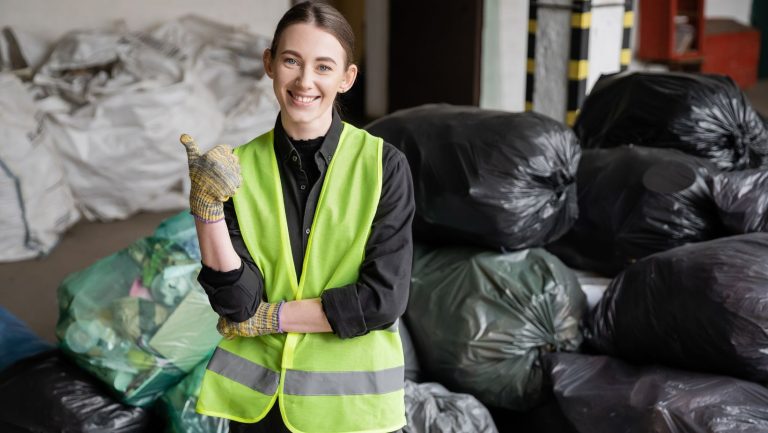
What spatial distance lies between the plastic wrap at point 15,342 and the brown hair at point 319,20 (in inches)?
64.3

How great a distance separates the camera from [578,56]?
14.0 ft

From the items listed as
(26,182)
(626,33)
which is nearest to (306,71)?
(26,182)

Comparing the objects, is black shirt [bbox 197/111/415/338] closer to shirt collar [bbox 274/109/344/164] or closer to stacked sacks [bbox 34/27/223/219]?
shirt collar [bbox 274/109/344/164]

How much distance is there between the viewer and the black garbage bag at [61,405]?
86.4 inches

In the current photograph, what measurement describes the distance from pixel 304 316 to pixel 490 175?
3.88 feet

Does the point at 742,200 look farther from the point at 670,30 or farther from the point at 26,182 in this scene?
the point at 670,30

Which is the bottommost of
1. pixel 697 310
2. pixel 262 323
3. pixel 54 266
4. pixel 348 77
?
pixel 54 266

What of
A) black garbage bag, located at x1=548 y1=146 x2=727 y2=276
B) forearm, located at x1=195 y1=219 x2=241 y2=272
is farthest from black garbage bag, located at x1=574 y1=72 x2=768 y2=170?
forearm, located at x1=195 y1=219 x2=241 y2=272

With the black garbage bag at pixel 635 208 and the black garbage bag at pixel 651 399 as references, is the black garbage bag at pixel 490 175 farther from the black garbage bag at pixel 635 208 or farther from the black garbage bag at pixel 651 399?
the black garbage bag at pixel 651 399

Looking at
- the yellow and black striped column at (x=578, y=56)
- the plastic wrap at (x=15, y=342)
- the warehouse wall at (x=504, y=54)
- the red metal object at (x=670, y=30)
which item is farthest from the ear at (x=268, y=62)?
the red metal object at (x=670, y=30)

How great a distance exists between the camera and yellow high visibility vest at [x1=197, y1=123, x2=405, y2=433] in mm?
1325

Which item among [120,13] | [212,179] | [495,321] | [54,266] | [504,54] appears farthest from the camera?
[504,54]

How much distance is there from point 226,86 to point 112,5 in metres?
0.88

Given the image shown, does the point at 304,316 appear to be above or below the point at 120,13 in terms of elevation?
below
